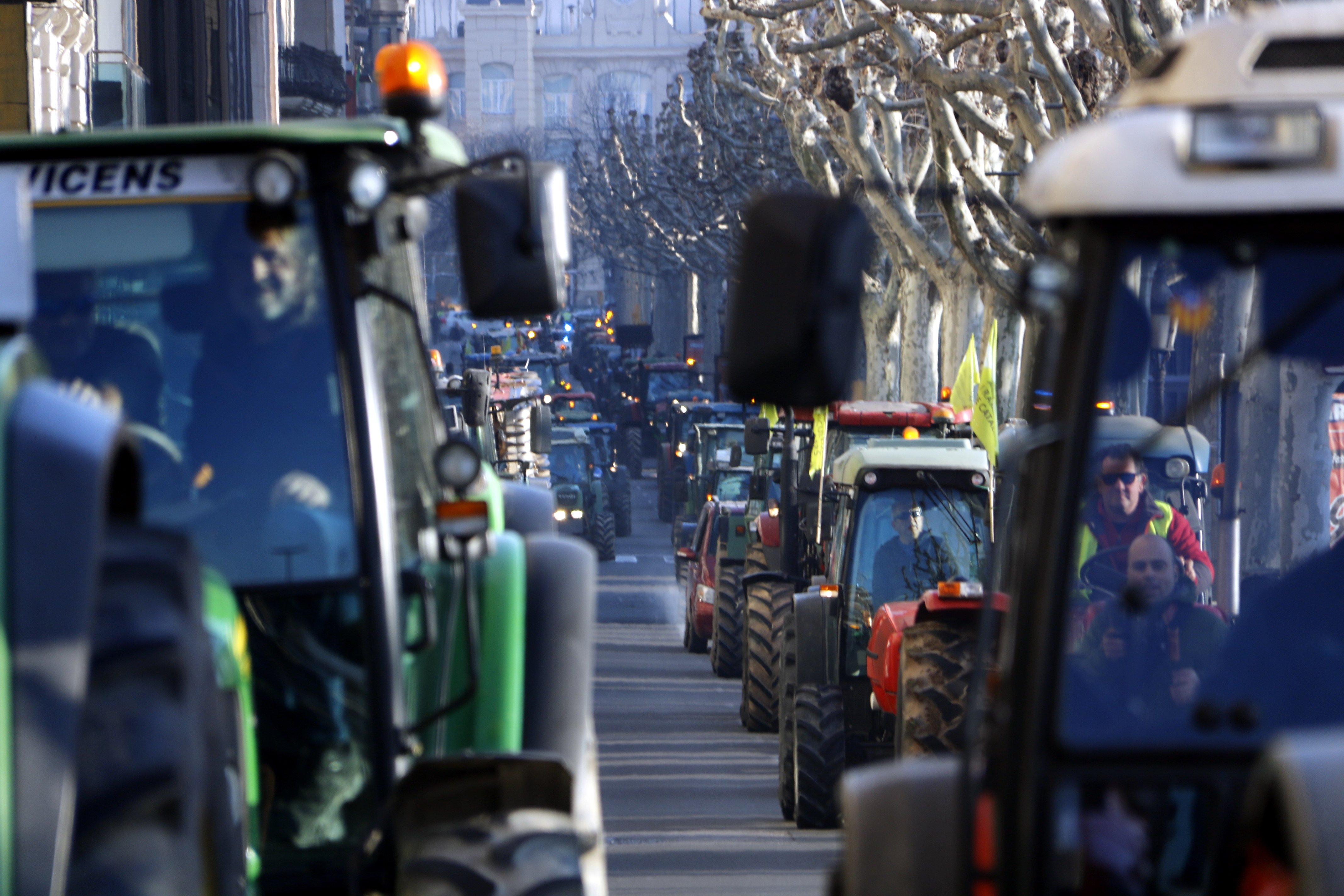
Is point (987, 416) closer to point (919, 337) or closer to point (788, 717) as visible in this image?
point (788, 717)

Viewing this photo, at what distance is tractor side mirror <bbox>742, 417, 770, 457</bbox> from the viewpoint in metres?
16.4

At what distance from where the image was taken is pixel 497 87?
130250 mm

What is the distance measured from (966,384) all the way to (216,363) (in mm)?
12005

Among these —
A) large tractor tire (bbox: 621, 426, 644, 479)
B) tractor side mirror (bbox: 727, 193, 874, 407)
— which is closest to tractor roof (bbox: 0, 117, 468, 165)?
tractor side mirror (bbox: 727, 193, 874, 407)

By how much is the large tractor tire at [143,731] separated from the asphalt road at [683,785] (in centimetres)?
699

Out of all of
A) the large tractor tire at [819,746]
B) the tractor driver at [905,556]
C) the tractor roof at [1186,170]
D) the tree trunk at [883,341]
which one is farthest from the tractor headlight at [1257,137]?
the tree trunk at [883,341]

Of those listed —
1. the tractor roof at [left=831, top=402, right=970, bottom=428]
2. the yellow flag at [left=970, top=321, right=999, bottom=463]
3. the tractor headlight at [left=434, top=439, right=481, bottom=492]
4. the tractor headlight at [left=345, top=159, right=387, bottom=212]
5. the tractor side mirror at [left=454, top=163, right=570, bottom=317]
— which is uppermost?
the tractor headlight at [left=345, top=159, right=387, bottom=212]

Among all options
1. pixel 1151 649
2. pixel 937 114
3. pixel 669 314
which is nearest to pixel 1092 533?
pixel 1151 649

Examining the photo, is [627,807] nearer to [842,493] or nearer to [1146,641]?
[842,493]

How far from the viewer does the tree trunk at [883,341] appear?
1305 inches

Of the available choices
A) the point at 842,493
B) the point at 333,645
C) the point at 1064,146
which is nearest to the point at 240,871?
the point at 333,645

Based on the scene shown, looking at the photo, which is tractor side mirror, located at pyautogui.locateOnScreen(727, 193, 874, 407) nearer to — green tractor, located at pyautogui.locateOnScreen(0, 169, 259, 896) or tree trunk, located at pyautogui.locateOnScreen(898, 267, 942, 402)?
green tractor, located at pyautogui.locateOnScreen(0, 169, 259, 896)

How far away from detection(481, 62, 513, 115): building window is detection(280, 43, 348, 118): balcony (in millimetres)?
84199

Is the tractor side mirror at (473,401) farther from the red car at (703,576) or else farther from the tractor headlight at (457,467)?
the tractor headlight at (457,467)
